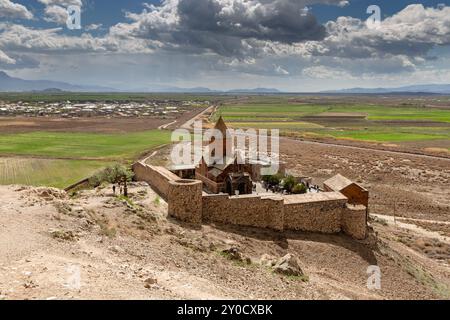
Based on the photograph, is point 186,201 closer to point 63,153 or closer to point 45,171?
point 45,171

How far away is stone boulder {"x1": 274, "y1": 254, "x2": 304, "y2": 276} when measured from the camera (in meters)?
15.8

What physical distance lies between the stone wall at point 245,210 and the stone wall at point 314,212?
762 millimetres

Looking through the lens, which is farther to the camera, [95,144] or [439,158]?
[95,144]

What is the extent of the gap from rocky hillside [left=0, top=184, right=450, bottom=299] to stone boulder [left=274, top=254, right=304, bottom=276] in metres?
0.04

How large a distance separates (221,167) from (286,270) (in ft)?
38.6

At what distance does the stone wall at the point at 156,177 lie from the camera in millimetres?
23406

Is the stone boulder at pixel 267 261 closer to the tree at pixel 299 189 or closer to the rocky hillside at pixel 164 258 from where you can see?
the rocky hillside at pixel 164 258

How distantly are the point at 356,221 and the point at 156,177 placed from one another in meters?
11.9

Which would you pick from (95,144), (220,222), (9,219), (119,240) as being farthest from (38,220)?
(95,144)

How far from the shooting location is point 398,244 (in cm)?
2473

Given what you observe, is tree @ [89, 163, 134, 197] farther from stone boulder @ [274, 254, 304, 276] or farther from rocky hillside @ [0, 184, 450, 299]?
stone boulder @ [274, 254, 304, 276]

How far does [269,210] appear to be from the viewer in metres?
21.2

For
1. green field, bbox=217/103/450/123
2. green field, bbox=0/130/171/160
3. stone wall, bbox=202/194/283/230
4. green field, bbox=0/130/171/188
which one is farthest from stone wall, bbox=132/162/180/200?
green field, bbox=217/103/450/123

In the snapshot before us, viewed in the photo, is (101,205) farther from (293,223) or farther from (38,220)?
(293,223)
